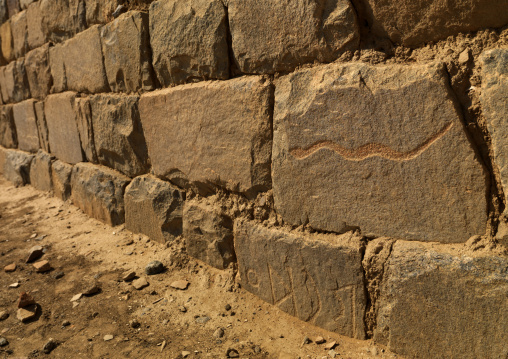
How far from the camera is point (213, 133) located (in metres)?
2.21

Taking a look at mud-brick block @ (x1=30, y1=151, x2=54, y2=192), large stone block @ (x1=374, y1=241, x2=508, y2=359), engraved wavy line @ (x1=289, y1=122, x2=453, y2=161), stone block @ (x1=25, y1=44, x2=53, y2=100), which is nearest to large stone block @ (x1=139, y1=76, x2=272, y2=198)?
engraved wavy line @ (x1=289, y1=122, x2=453, y2=161)

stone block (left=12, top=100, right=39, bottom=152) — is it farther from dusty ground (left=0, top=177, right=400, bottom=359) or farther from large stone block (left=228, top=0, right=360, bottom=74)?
large stone block (left=228, top=0, right=360, bottom=74)

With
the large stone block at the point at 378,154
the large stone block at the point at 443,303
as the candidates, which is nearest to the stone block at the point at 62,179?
the large stone block at the point at 378,154

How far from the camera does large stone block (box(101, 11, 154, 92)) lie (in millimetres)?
2639

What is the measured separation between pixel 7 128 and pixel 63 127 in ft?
7.09

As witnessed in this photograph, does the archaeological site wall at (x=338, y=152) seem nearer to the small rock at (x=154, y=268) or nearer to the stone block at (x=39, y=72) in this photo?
the small rock at (x=154, y=268)

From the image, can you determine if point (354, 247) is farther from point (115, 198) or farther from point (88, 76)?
point (88, 76)

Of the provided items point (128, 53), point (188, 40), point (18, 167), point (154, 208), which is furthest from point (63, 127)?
point (188, 40)

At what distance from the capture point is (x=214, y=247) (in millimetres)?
2367

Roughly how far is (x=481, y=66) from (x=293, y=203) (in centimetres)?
91

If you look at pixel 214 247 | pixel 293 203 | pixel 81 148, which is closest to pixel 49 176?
pixel 81 148

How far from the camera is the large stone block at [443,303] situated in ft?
4.56

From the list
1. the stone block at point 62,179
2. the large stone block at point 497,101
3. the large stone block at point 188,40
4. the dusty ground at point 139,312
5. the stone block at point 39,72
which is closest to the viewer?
the large stone block at point 497,101

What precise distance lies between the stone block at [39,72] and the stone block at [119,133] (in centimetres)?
116
